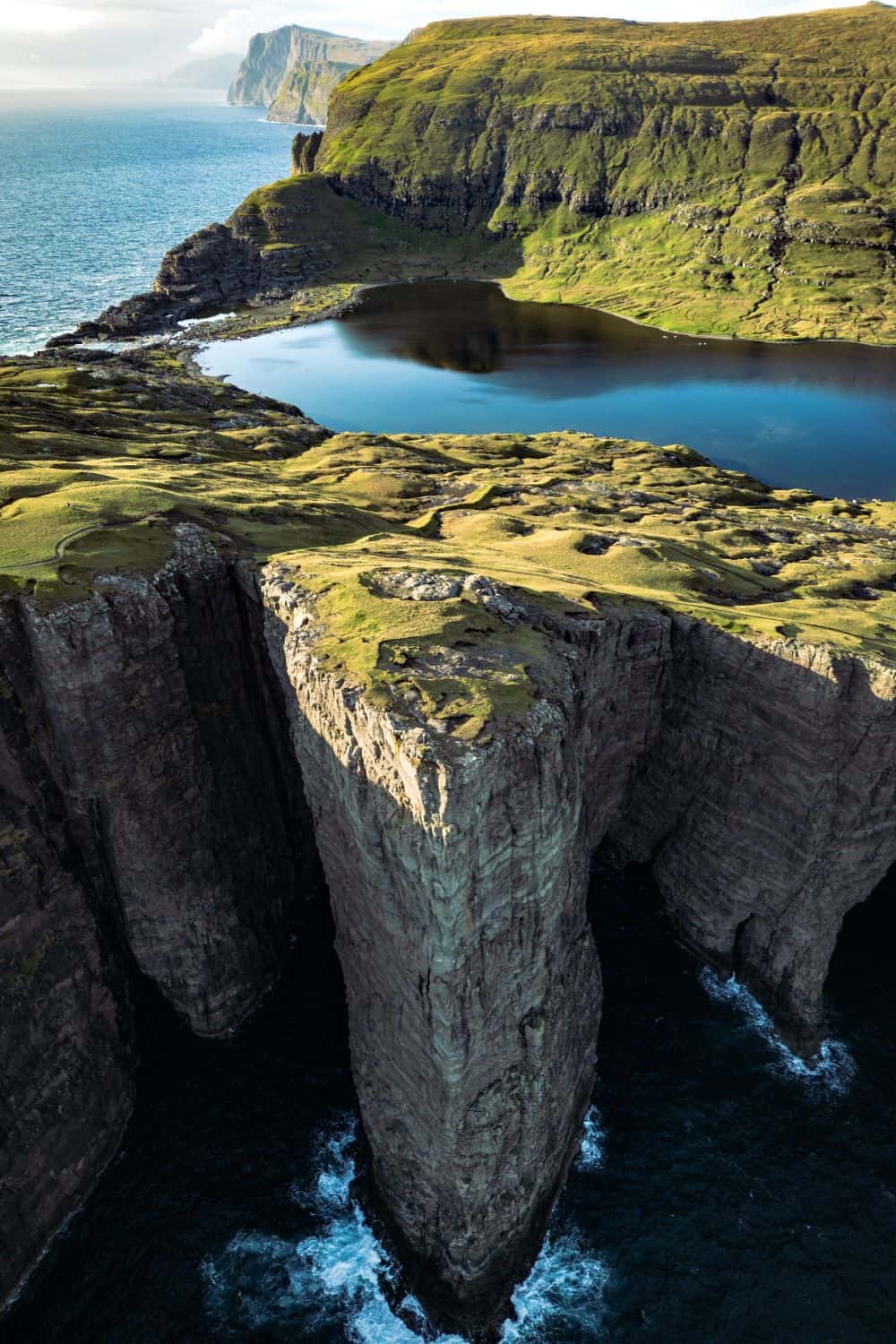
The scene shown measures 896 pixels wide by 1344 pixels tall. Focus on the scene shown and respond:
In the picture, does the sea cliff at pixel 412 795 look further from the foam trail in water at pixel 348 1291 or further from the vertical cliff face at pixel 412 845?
the foam trail in water at pixel 348 1291

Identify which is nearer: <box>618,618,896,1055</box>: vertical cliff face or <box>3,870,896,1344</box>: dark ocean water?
<box>3,870,896,1344</box>: dark ocean water

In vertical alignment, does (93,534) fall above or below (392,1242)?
above

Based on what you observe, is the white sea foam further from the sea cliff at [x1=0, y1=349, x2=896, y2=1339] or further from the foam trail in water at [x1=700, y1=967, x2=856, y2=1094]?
the foam trail in water at [x1=700, y1=967, x2=856, y2=1094]

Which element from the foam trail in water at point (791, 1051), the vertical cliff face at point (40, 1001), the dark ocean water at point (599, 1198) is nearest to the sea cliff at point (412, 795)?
the vertical cliff face at point (40, 1001)

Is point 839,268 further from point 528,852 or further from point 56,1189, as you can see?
point 56,1189

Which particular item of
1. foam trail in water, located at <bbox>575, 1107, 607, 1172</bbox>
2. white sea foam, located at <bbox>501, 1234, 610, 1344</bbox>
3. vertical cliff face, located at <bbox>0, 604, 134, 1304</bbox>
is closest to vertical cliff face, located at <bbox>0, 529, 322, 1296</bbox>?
vertical cliff face, located at <bbox>0, 604, 134, 1304</bbox>

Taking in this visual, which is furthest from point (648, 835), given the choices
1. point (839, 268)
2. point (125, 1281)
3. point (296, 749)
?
point (839, 268)
